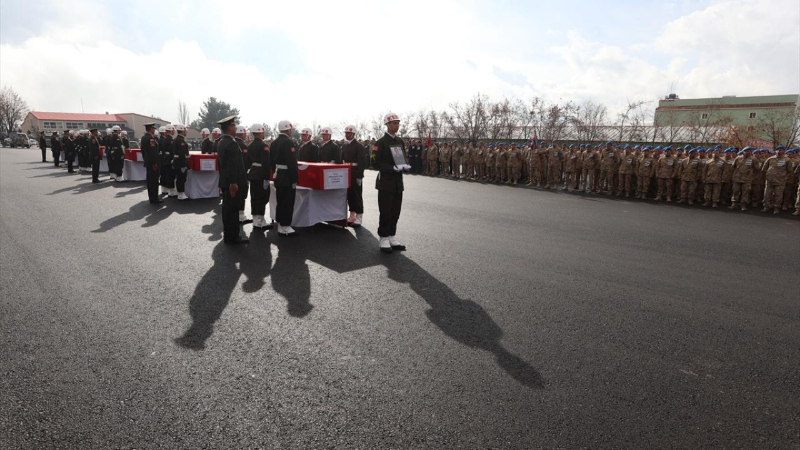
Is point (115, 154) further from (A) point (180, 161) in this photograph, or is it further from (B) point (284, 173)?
(B) point (284, 173)

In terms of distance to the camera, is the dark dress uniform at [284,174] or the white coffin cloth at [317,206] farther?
the white coffin cloth at [317,206]

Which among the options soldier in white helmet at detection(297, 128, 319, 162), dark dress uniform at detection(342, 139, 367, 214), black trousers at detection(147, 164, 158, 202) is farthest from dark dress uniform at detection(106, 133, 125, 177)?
dark dress uniform at detection(342, 139, 367, 214)

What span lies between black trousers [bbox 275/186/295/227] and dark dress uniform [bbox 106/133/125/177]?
11202 mm

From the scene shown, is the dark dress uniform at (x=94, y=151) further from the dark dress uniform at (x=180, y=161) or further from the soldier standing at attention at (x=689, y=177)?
the soldier standing at attention at (x=689, y=177)

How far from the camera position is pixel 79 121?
283ft

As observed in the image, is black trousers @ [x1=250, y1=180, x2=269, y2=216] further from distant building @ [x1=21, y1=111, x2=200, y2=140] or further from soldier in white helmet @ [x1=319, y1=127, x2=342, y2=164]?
distant building @ [x1=21, y1=111, x2=200, y2=140]

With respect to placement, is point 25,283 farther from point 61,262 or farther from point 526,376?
point 526,376

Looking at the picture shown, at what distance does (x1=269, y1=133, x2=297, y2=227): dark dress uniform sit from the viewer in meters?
7.82

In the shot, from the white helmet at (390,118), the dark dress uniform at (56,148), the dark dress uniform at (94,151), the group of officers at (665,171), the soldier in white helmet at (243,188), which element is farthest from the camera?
the dark dress uniform at (56,148)

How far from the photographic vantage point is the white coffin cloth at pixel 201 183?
474 inches

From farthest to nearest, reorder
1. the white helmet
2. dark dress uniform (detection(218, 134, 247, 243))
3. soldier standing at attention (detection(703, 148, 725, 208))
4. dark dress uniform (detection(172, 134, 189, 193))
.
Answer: soldier standing at attention (detection(703, 148, 725, 208)) < dark dress uniform (detection(172, 134, 189, 193)) < dark dress uniform (detection(218, 134, 247, 243)) < the white helmet

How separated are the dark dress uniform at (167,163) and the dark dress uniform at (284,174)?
5.44m

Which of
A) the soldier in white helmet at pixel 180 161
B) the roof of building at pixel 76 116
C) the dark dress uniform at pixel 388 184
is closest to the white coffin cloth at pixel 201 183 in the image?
the soldier in white helmet at pixel 180 161

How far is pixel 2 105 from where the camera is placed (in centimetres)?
8175
